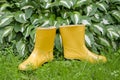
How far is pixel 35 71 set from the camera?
3.26 meters

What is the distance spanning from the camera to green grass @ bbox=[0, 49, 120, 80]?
3.04 metres

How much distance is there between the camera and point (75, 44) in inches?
139

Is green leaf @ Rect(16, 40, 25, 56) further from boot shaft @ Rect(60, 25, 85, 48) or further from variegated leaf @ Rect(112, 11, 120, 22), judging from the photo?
variegated leaf @ Rect(112, 11, 120, 22)

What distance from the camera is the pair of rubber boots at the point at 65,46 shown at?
335 centimetres

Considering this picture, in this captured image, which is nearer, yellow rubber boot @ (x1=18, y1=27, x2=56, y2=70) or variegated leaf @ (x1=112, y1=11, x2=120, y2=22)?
yellow rubber boot @ (x1=18, y1=27, x2=56, y2=70)

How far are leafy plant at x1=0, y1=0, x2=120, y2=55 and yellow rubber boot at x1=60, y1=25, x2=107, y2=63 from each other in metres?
0.12

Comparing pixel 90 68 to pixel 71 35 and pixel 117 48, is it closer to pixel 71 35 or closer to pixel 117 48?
pixel 71 35

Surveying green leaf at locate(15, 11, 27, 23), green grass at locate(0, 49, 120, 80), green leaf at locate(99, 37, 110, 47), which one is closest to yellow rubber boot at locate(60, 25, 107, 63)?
green grass at locate(0, 49, 120, 80)

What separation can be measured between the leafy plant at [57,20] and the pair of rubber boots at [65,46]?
14 centimetres

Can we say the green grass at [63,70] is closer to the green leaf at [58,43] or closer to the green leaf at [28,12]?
the green leaf at [58,43]

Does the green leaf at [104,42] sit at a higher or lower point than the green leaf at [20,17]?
Answer: lower

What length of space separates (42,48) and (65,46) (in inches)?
10.9

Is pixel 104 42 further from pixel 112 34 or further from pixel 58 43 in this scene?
pixel 58 43

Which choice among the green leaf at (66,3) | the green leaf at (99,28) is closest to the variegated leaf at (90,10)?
the green leaf at (99,28)
